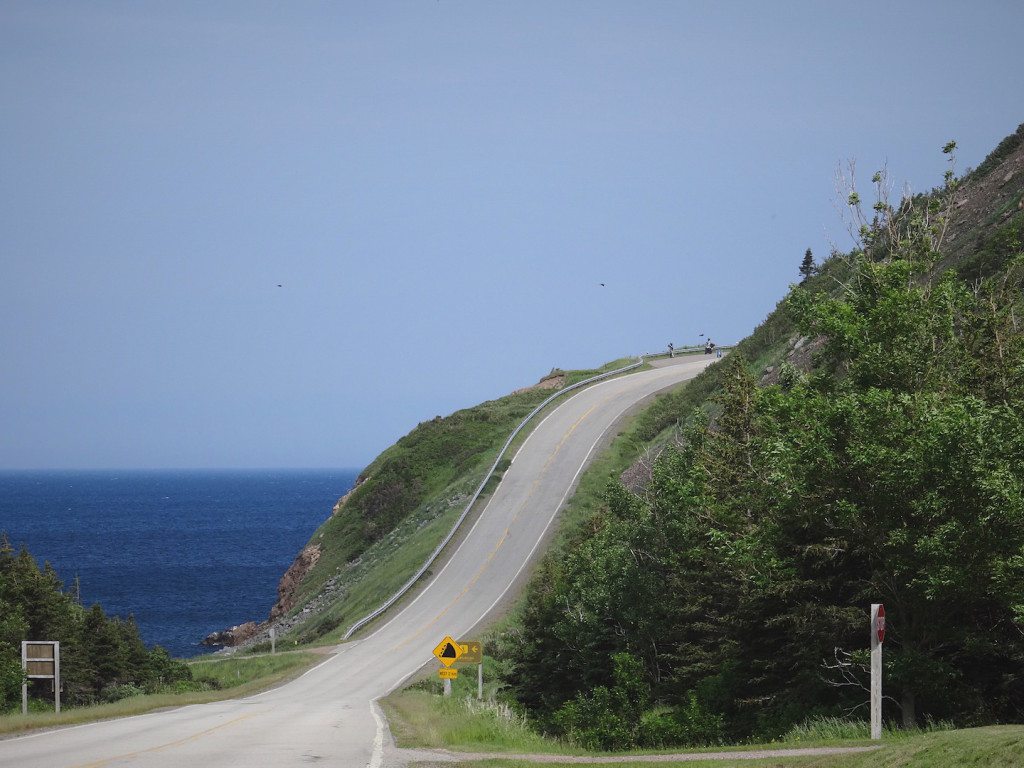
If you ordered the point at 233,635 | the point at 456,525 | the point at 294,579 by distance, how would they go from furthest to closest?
the point at 233,635
the point at 294,579
the point at 456,525

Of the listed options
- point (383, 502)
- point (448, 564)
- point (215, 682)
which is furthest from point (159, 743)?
point (383, 502)

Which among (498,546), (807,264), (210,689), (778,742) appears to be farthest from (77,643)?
(807,264)

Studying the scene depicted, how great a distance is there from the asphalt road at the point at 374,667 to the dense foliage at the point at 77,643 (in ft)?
29.4

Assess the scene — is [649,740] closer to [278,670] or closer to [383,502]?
[278,670]

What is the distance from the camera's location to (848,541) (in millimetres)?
20875

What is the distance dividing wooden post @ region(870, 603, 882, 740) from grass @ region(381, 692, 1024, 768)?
22cm

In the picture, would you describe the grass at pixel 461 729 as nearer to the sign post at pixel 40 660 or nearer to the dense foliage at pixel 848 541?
the dense foliage at pixel 848 541

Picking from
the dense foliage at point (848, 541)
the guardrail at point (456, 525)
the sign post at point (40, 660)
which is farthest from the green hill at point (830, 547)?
the sign post at point (40, 660)

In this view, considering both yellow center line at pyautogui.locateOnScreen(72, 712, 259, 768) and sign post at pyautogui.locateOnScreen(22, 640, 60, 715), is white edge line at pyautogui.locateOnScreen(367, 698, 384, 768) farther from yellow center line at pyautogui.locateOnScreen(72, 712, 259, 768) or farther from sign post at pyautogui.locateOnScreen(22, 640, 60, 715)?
sign post at pyautogui.locateOnScreen(22, 640, 60, 715)

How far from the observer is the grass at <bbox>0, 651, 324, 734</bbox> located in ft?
66.2

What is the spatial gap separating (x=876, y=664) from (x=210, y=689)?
3103cm

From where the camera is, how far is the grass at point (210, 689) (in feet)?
66.2

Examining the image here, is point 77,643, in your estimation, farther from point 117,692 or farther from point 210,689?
point 210,689

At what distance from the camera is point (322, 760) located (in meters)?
15.4
